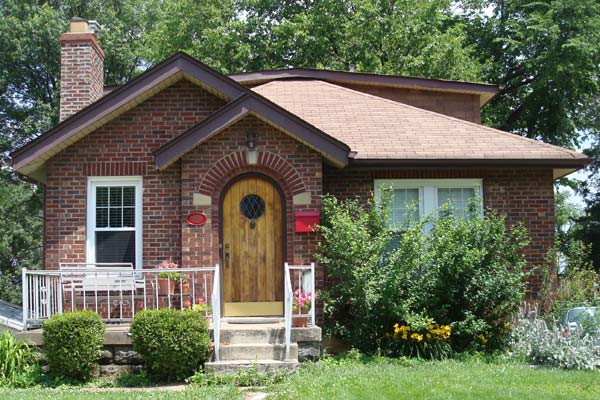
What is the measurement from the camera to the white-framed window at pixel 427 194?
41.9 feet

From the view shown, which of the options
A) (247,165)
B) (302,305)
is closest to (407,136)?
(247,165)

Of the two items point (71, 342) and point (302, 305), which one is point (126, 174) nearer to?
point (71, 342)

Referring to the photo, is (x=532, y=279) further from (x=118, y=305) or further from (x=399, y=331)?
(x=118, y=305)

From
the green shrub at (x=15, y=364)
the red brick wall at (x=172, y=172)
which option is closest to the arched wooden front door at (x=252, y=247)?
the red brick wall at (x=172, y=172)

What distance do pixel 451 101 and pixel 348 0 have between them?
1158cm

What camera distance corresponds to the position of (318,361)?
10.4 m

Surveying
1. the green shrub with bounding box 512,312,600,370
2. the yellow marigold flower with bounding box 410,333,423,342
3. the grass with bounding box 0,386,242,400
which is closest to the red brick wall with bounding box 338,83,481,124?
the green shrub with bounding box 512,312,600,370

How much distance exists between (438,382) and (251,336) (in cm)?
293

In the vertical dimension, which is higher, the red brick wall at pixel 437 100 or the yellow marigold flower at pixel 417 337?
the red brick wall at pixel 437 100

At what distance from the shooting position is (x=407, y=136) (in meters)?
13.2

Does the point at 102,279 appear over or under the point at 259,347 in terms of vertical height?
over

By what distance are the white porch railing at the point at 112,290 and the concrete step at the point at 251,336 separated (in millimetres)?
379

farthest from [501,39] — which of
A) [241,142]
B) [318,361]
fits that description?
[318,361]

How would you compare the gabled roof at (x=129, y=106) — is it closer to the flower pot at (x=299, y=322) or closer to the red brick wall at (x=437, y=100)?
the flower pot at (x=299, y=322)
